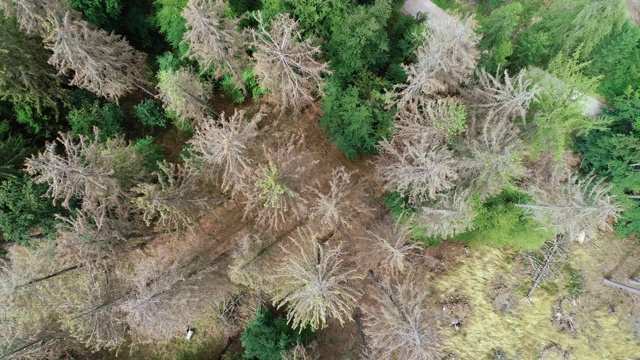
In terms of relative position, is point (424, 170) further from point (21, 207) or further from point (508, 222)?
point (21, 207)

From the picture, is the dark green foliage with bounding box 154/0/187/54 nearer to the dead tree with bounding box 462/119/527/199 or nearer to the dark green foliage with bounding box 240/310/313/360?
the dark green foliage with bounding box 240/310/313/360

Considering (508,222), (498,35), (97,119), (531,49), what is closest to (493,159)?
(508,222)

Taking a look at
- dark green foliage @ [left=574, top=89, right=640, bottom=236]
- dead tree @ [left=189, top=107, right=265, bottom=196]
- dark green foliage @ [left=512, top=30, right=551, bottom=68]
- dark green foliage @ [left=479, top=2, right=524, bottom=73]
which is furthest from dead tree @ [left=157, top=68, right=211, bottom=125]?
dark green foliage @ [left=574, top=89, right=640, bottom=236]

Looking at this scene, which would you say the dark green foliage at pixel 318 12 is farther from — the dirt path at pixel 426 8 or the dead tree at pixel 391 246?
the dead tree at pixel 391 246

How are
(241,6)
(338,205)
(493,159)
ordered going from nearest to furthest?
(493,159)
(338,205)
(241,6)

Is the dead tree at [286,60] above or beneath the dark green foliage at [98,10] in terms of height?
above

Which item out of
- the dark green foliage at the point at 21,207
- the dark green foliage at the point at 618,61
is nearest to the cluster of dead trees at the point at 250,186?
the dark green foliage at the point at 21,207

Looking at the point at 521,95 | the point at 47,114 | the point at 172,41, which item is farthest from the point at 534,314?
the point at 47,114
